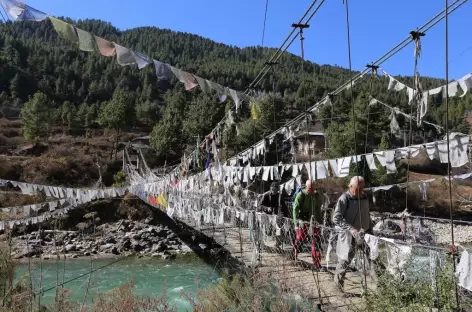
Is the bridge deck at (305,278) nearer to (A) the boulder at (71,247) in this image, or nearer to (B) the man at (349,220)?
(B) the man at (349,220)

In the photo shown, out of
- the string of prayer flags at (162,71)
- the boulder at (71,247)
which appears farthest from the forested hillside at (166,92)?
the boulder at (71,247)

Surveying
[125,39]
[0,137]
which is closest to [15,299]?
[0,137]

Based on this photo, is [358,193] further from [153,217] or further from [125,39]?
[125,39]

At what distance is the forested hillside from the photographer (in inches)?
921

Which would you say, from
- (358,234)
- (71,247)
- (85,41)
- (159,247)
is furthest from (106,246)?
(358,234)

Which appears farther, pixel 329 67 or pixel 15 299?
pixel 329 67

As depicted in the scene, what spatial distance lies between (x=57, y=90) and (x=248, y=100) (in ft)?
201

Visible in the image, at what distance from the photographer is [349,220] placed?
156 inches

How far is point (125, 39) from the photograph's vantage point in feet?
347

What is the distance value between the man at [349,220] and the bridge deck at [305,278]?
0.20 metres

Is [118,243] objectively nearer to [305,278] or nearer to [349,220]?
[305,278]

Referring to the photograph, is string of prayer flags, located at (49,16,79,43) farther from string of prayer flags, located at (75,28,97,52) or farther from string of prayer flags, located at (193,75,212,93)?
string of prayer flags, located at (193,75,212,93)

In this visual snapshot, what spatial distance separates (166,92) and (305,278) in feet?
216

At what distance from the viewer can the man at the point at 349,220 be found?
3.88 metres
